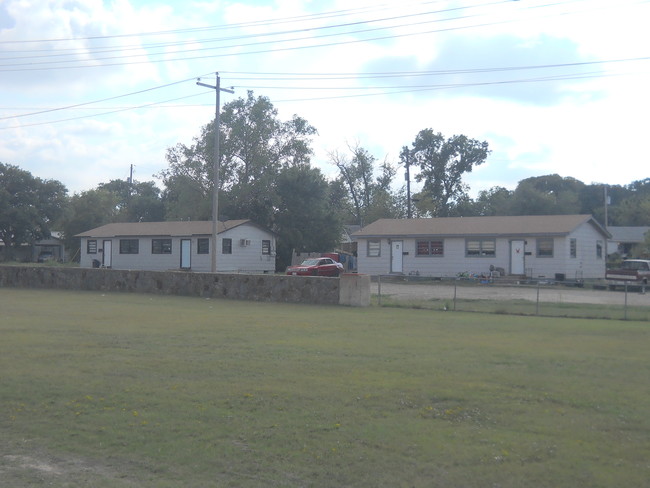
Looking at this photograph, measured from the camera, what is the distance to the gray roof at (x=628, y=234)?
75.9 m

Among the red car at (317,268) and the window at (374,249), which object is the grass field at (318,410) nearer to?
the red car at (317,268)

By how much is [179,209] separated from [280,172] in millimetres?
9759

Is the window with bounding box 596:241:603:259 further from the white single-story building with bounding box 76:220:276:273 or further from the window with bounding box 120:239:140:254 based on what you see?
the window with bounding box 120:239:140:254

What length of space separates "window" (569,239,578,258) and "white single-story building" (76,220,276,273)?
22.4 metres

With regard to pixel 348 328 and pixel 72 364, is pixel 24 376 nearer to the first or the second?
pixel 72 364

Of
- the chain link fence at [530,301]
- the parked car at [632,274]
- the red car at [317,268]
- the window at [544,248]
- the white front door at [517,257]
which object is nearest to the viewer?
the chain link fence at [530,301]

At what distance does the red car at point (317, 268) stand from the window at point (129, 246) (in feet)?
46.9

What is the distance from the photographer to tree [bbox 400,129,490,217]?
8494cm

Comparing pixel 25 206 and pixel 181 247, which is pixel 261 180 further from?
pixel 25 206

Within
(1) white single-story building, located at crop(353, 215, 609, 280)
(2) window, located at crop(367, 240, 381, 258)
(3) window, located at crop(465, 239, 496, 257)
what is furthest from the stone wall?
(3) window, located at crop(465, 239, 496, 257)

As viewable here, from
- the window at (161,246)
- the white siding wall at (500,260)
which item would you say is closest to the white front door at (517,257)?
the white siding wall at (500,260)

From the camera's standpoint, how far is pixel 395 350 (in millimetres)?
13844

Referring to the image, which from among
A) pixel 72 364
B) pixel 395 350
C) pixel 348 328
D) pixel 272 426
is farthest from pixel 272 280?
pixel 272 426

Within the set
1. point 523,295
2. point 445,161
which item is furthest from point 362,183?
point 523,295
